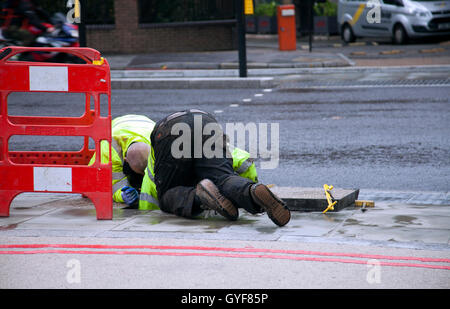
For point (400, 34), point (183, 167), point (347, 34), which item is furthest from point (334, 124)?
point (347, 34)

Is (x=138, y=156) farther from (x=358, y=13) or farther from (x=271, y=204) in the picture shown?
(x=358, y=13)

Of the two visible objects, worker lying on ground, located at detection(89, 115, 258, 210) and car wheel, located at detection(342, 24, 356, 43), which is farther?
car wheel, located at detection(342, 24, 356, 43)

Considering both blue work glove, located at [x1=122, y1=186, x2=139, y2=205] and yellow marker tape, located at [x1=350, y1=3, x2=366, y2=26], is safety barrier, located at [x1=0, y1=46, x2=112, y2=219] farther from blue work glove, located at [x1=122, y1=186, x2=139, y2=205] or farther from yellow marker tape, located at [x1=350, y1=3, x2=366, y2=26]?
yellow marker tape, located at [x1=350, y1=3, x2=366, y2=26]

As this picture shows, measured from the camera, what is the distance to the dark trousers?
18.4ft

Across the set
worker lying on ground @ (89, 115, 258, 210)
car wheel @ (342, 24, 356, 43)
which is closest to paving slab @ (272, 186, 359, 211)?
worker lying on ground @ (89, 115, 258, 210)

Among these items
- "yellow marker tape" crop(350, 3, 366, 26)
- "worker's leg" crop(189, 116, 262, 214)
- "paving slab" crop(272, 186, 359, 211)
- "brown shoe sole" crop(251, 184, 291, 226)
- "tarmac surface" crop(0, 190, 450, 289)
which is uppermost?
"yellow marker tape" crop(350, 3, 366, 26)

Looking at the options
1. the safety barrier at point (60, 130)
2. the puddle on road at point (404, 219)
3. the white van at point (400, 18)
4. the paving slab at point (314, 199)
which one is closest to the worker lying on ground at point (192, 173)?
the safety barrier at point (60, 130)

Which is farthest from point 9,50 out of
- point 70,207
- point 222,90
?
point 222,90

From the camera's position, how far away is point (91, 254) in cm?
466

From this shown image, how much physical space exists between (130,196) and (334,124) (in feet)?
15.5

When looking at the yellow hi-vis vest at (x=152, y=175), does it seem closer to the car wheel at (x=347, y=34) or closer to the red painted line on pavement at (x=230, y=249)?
the red painted line on pavement at (x=230, y=249)

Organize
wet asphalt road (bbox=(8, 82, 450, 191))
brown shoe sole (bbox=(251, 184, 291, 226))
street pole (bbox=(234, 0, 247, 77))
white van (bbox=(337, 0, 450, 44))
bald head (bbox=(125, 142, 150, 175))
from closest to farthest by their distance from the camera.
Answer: brown shoe sole (bbox=(251, 184, 291, 226))
bald head (bbox=(125, 142, 150, 175))
wet asphalt road (bbox=(8, 82, 450, 191))
street pole (bbox=(234, 0, 247, 77))
white van (bbox=(337, 0, 450, 44))

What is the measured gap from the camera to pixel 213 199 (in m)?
5.34

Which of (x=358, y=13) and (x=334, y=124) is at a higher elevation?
(x=358, y=13)
